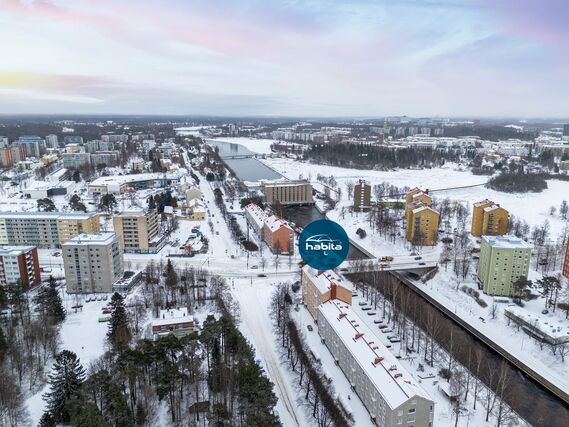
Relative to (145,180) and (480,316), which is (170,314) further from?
(145,180)

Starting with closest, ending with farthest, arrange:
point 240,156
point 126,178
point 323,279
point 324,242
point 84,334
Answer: point 324,242, point 84,334, point 323,279, point 126,178, point 240,156

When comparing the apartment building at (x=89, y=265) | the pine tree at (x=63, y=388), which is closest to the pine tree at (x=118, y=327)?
the pine tree at (x=63, y=388)

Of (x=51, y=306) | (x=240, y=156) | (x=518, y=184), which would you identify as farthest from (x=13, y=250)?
(x=240, y=156)

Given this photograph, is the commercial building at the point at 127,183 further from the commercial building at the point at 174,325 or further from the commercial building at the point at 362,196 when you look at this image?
the commercial building at the point at 174,325

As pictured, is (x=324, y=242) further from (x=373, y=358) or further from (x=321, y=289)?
(x=321, y=289)

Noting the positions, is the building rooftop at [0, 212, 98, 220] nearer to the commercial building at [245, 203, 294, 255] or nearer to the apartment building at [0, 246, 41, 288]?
the apartment building at [0, 246, 41, 288]

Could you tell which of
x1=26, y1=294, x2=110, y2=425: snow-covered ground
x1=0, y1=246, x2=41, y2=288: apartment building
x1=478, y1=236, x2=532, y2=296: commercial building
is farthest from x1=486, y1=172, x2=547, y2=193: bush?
x1=0, y1=246, x2=41, y2=288: apartment building
